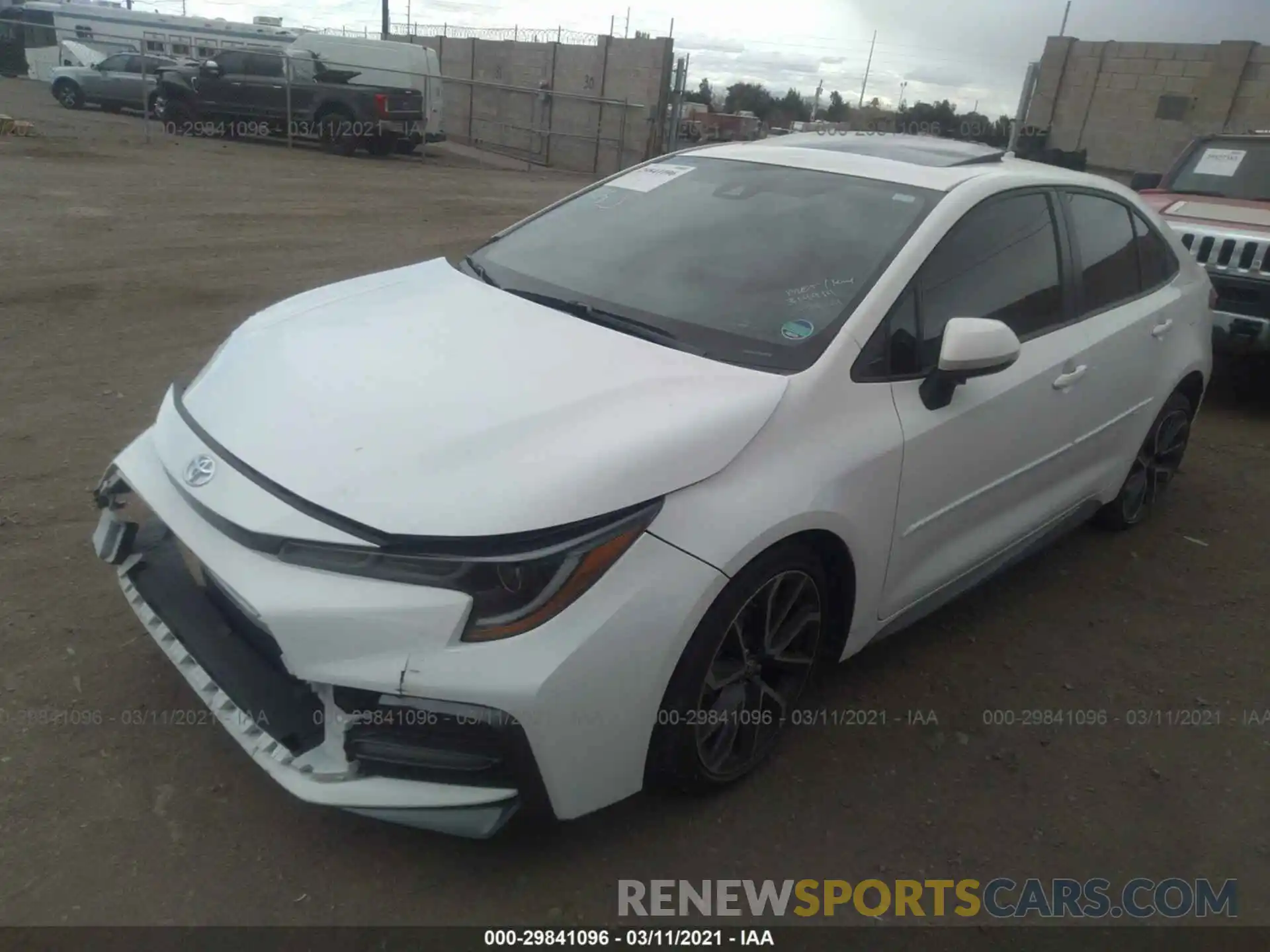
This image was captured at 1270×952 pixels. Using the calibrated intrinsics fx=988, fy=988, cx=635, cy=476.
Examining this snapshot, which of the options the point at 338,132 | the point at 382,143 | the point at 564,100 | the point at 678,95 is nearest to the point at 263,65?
the point at 338,132

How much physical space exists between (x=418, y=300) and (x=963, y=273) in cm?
176

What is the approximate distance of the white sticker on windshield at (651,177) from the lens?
3.73 meters

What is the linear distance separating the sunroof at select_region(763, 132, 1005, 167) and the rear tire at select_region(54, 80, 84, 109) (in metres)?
26.1

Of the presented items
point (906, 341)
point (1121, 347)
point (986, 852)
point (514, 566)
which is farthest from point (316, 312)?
point (1121, 347)

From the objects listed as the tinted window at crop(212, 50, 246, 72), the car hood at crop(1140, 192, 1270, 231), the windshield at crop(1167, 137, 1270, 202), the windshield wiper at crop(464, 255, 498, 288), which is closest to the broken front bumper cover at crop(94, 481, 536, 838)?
the windshield wiper at crop(464, 255, 498, 288)

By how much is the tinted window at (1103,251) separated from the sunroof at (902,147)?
0.40 meters

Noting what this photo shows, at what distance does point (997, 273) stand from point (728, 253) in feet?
3.02

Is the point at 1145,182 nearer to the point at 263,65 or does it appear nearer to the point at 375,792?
the point at 375,792

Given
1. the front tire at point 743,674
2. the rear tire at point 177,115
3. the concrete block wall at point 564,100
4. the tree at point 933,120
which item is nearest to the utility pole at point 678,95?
the concrete block wall at point 564,100

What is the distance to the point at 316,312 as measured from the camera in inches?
124

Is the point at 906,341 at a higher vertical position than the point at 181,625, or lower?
higher

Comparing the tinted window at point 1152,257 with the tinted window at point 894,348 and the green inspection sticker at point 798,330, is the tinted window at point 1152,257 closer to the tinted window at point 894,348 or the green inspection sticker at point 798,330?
the tinted window at point 894,348

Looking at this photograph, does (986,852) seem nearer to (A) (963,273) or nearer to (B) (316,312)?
(A) (963,273)

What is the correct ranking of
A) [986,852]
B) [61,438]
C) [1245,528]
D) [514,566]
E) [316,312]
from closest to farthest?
[514,566] < [986,852] < [316,312] < [61,438] < [1245,528]
